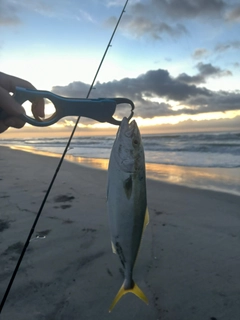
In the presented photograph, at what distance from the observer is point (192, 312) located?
7.75ft

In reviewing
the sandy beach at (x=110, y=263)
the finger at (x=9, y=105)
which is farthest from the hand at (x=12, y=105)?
the sandy beach at (x=110, y=263)

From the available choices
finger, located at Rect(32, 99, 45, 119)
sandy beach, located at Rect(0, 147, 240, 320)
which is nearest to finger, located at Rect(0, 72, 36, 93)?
finger, located at Rect(32, 99, 45, 119)

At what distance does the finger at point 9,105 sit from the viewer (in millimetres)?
1923

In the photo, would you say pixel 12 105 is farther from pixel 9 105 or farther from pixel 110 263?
pixel 110 263

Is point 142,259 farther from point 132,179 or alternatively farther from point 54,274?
point 132,179

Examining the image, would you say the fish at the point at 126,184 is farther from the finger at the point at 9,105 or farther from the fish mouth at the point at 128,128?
the finger at the point at 9,105

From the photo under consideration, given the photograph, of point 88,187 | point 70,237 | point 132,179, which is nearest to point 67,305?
point 70,237

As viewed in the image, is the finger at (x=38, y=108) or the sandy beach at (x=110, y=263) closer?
the finger at (x=38, y=108)

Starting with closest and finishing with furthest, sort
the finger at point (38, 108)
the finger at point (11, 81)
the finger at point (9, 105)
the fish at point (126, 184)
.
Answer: the fish at point (126, 184)
the finger at point (9, 105)
the finger at point (38, 108)
the finger at point (11, 81)

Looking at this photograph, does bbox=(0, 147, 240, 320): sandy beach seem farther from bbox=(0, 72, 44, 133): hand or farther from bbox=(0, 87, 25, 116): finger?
bbox=(0, 87, 25, 116): finger

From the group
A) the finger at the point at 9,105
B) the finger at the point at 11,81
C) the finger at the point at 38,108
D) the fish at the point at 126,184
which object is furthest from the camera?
the finger at the point at 11,81

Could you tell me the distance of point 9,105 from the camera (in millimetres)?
1962

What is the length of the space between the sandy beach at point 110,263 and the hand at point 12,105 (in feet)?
5.06

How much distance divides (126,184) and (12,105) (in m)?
1.01
